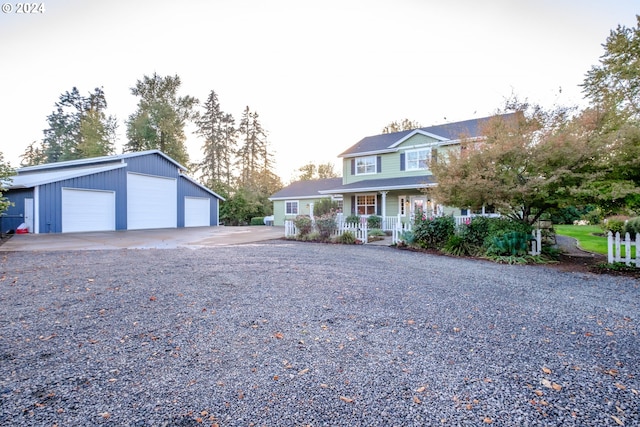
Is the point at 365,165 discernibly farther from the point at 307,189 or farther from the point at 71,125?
the point at 71,125

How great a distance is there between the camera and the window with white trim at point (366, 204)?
731 inches

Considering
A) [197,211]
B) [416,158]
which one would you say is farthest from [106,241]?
[416,158]

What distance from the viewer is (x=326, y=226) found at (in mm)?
12875

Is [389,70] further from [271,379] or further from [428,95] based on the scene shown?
[271,379]

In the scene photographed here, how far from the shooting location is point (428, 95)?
57.3ft

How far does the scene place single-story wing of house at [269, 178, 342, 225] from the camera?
23.9 m

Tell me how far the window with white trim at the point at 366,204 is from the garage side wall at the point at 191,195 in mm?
12169

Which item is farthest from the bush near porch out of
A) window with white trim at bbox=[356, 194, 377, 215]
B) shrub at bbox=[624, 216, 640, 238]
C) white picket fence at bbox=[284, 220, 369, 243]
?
window with white trim at bbox=[356, 194, 377, 215]

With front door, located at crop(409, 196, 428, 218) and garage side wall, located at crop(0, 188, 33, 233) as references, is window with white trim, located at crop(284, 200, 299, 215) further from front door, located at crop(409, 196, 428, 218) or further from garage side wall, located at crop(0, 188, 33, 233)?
garage side wall, located at crop(0, 188, 33, 233)

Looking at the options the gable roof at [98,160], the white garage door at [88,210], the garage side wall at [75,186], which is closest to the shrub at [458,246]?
the garage side wall at [75,186]

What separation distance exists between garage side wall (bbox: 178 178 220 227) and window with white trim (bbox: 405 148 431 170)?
15.4 meters

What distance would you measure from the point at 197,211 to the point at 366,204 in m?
12.9

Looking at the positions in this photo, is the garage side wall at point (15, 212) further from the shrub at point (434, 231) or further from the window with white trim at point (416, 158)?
the window with white trim at point (416, 158)

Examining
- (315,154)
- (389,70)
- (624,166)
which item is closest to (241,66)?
(389,70)
